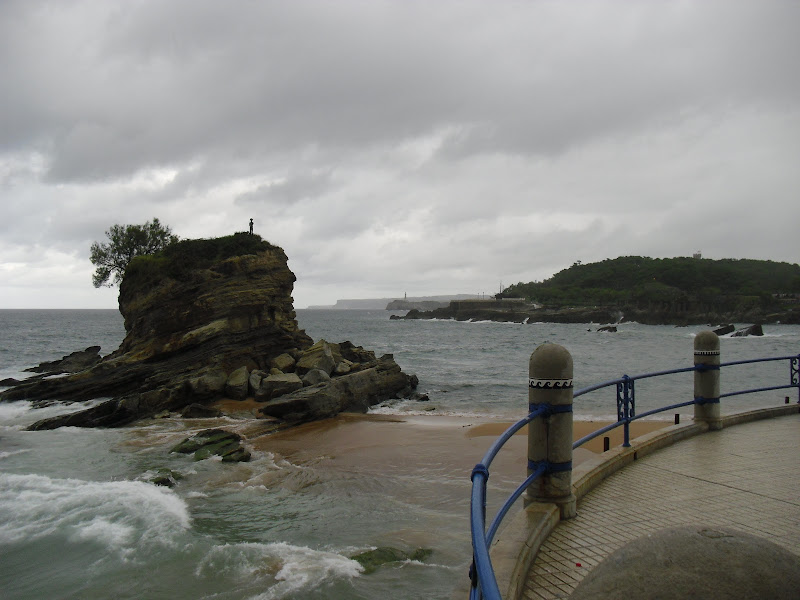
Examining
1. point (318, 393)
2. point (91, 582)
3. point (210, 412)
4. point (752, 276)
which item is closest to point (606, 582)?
point (91, 582)

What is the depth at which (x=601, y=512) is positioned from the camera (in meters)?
5.31

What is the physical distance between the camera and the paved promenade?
437 cm

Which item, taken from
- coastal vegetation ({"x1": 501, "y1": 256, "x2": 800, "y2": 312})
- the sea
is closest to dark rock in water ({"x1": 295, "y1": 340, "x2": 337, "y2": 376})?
the sea

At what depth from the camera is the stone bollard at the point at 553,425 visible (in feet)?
16.6

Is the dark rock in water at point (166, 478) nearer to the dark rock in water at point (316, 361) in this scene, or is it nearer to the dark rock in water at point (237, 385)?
the dark rock in water at point (237, 385)

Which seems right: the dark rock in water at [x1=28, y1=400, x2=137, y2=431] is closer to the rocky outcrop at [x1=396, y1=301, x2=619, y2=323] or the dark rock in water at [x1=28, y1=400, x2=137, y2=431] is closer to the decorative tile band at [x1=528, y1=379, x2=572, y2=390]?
the decorative tile band at [x1=528, y1=379, x2=572, y2=390]

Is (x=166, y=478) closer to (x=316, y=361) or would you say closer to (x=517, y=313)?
(x=316, y=361)

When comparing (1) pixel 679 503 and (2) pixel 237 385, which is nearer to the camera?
(1) pixel 679 503

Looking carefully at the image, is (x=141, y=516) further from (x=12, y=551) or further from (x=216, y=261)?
(x=216, y=261)

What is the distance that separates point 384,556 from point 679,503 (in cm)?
422

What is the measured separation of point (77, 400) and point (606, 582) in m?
26.8

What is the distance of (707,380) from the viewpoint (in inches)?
343

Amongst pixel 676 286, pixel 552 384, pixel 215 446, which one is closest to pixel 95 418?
pixel 215 446

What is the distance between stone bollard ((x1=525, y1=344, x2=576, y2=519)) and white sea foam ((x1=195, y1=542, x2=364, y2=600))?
12.2ft
